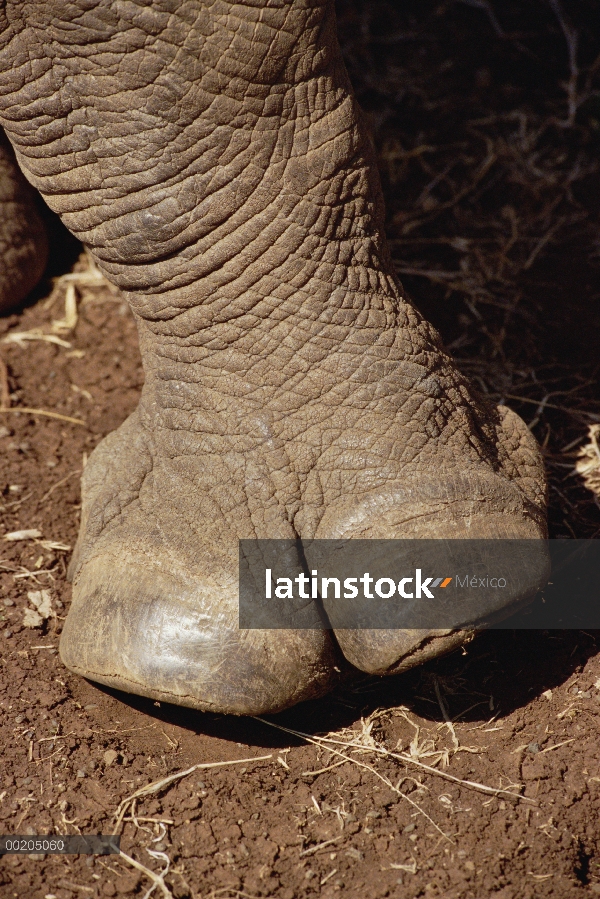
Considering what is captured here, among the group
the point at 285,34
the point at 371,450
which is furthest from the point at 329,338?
the point at 285,34

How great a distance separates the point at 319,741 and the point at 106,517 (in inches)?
23.0

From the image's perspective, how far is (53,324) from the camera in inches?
102

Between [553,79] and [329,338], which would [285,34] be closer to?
[329,338]

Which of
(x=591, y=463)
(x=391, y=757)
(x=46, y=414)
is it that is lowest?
(x=391, y=757)

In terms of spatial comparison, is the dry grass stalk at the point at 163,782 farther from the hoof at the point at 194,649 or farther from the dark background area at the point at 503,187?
the dark background area at the point at 503,187

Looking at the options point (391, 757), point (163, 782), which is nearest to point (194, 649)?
point (163, 782)

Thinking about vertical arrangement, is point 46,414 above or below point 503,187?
below

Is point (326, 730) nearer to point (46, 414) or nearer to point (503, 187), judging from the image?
point (46, 414)

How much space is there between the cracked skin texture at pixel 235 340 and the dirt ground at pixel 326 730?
0.56ft

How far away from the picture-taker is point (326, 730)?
5.54ft

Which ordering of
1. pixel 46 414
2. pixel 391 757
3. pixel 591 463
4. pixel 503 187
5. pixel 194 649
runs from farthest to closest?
pixel 503 187 → pixel 46 414 → pixel 591 463 → pixel 391 757 → pixel 194 649

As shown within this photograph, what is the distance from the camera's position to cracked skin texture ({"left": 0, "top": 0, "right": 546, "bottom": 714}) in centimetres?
145

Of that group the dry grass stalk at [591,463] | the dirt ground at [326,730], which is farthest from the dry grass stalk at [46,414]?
the dry grass stalk at [591,463]

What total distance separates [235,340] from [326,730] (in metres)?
0.76
